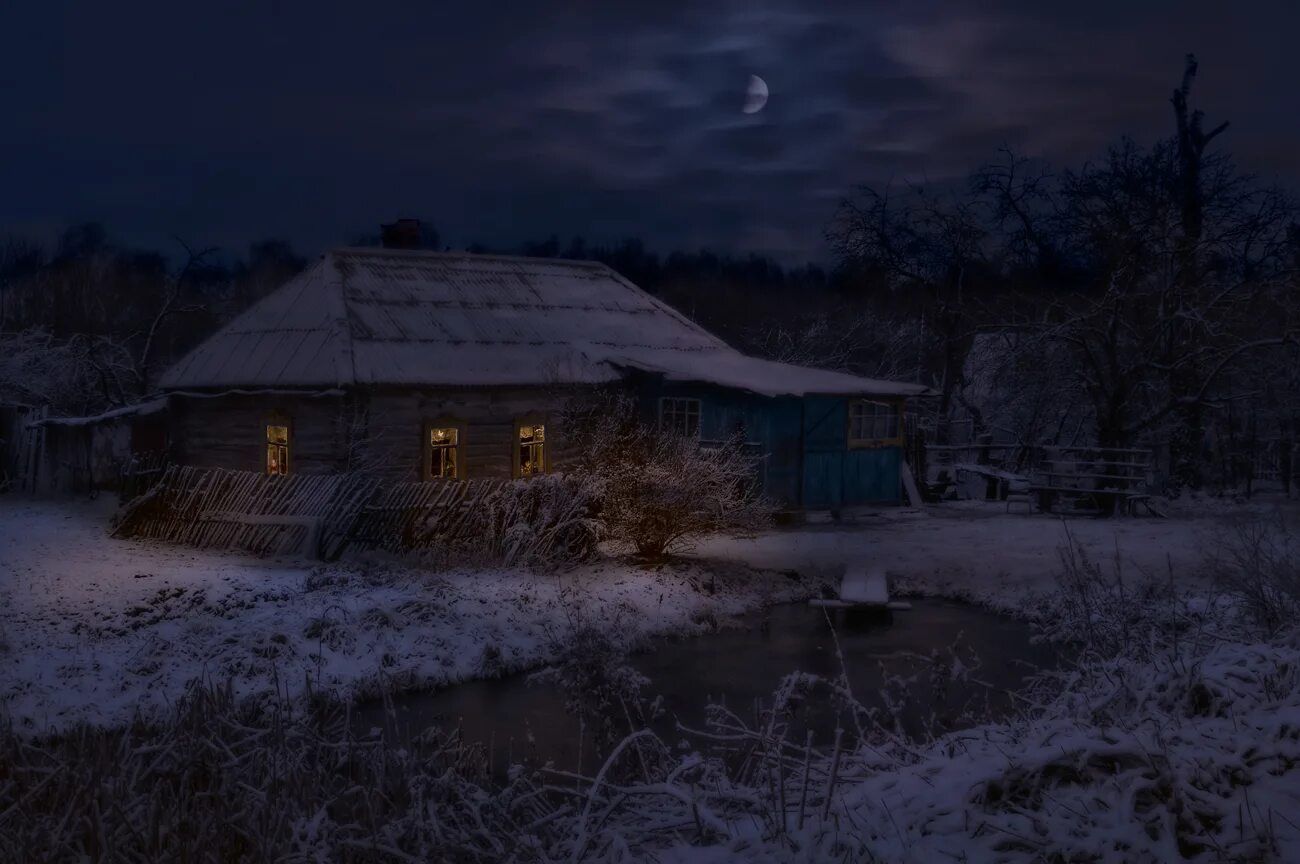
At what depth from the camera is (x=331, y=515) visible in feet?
49.0

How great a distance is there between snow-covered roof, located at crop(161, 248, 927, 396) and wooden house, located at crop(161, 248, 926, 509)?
4 cm

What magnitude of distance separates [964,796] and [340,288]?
58.7ft

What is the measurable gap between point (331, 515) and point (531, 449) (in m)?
5.67

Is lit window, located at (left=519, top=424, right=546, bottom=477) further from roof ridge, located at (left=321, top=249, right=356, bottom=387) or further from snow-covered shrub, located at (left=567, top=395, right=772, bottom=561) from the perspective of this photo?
snow-covered shrub, located at (left=567, top=395, right=772, bottom=561)

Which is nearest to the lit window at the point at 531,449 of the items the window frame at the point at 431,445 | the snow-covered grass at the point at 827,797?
the window frame at the point at 431,445

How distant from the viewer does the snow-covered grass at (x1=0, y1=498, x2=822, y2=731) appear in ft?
32.0

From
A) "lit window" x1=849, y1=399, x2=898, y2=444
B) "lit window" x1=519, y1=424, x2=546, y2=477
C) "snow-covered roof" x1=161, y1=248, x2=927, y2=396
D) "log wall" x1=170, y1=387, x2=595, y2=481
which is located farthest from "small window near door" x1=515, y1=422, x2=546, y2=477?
"lit window" x1=849, y1=399, x2=898, y2=444

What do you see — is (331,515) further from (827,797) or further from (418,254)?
(827,797)

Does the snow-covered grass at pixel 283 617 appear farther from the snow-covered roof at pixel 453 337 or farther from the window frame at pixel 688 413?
the window frame at pixel 688 413

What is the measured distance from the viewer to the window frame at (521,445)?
1958cm

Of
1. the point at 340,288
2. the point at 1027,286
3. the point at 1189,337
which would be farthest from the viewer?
the point at 1027,286

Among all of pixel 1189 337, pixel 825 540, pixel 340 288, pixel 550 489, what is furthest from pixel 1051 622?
pixel 340 288

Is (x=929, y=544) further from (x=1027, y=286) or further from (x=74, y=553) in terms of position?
(x=1027, y=286)

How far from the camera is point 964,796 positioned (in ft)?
13.1
